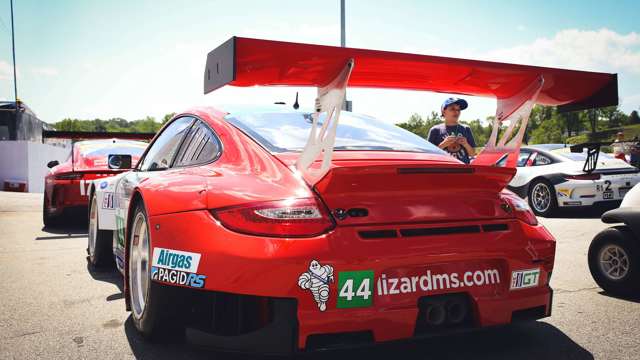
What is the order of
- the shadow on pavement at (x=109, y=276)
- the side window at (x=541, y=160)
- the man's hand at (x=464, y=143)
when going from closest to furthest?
1. the shadow on pavement at (x=109, y=276)
2. the man's hand at (x=464, y=143)
3. the side window at (x=541, y=160)

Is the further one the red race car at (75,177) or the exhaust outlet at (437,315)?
the red race car at (75,177)

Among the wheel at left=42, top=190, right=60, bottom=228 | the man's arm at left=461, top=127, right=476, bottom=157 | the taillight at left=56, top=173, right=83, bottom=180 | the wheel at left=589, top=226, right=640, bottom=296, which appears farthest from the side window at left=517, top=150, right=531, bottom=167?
the wheel at left=42, top=190, right=60, bottom=228

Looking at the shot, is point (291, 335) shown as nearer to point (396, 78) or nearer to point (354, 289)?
point (354, 289)

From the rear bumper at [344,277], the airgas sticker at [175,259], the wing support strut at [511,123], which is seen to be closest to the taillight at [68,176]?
the airgas sticker at [175,259]

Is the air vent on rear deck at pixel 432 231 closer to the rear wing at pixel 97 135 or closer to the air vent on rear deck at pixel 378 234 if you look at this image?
the air vent on rear deck at pixel 378 234

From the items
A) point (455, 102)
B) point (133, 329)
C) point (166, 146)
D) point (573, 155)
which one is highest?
point (455, 102)

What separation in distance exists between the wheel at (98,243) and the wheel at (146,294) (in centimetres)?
161

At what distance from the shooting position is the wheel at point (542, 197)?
1004 centimetres

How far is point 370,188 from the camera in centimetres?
251

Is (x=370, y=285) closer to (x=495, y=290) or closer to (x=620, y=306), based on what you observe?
(x=495, y=290)

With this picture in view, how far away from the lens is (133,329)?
3361 millimetres

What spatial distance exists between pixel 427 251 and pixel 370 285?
0.29 meters

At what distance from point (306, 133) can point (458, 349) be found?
1357mm

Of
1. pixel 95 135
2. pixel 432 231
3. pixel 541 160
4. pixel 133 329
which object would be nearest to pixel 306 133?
pixel 432 231
